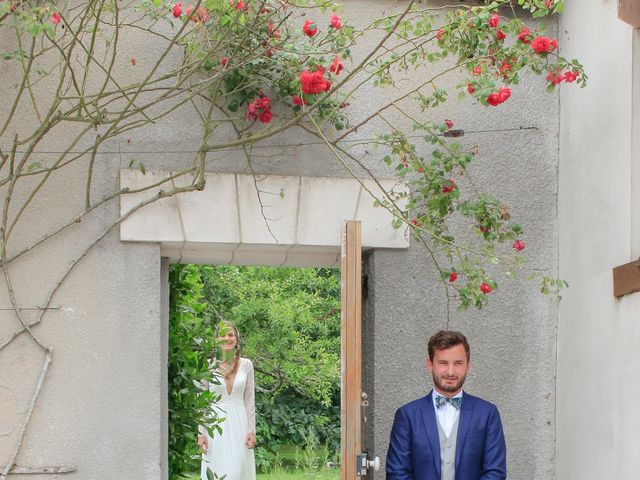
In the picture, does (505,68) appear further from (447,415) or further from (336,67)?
(447,415)

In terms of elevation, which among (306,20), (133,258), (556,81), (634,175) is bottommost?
(133,258)

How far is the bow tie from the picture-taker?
5.38m

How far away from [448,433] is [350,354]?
57cm

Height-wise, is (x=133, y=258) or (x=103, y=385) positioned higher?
(x=133, y=258)

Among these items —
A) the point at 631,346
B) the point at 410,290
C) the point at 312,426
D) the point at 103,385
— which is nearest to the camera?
the point at 631,346

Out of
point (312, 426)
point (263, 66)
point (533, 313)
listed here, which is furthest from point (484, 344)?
point (312, 426)

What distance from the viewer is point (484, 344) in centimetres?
640

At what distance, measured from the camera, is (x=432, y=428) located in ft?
17.5

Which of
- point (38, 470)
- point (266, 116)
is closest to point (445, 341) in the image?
point (266, 116)

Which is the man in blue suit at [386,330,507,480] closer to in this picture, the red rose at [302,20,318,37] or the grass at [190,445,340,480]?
the red rose at [302,20,318,37]

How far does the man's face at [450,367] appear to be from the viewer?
5297 mm

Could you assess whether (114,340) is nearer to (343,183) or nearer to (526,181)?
(343,183)

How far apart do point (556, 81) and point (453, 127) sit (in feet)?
2.96

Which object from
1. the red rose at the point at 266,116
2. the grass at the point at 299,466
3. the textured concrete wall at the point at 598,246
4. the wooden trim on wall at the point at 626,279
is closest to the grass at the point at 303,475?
the grass at the point at 299,466
